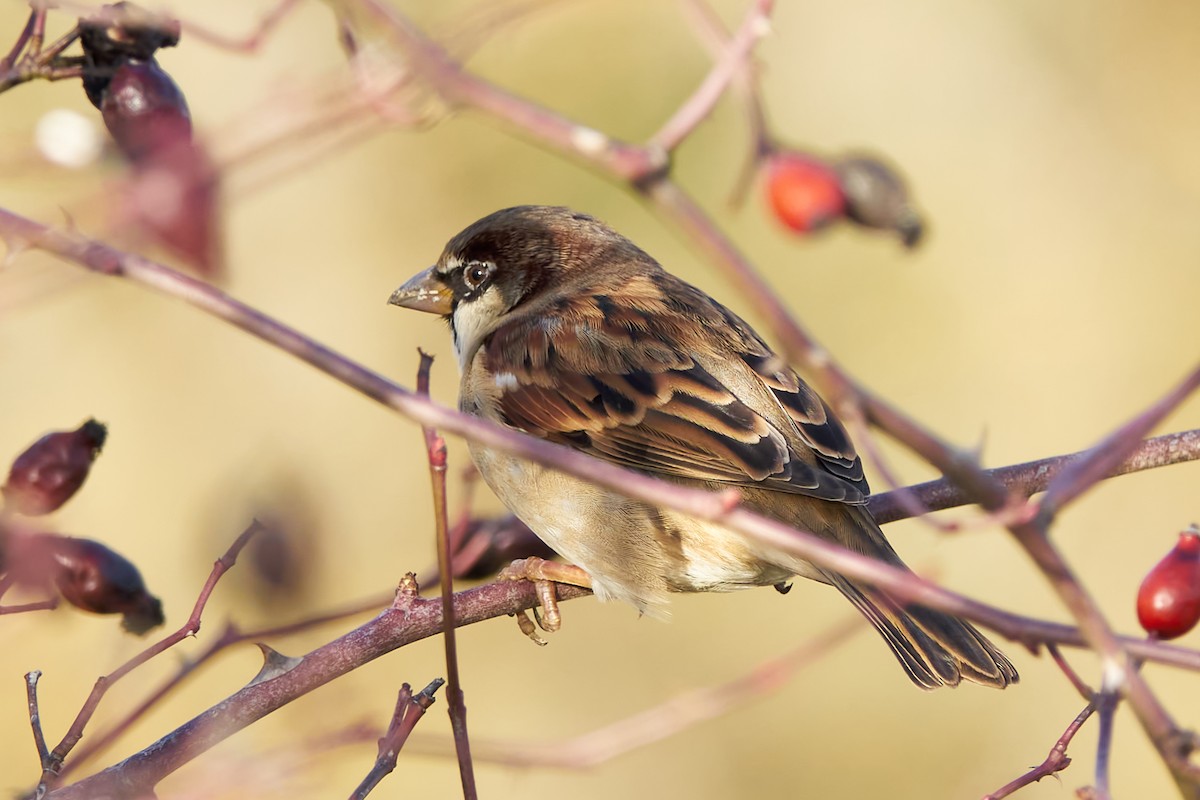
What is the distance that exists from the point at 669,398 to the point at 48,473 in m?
1.79

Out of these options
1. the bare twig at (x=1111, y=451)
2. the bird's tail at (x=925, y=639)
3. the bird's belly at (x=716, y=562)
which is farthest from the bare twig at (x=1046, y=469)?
the bare twig at (x=1111, y=451)

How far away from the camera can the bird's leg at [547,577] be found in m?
3.43

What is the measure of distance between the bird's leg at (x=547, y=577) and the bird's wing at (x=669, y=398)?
1.07 ft

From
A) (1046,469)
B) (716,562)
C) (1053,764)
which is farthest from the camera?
(716,562)

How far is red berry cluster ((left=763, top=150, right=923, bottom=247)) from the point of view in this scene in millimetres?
1362

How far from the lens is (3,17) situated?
5.58 metres

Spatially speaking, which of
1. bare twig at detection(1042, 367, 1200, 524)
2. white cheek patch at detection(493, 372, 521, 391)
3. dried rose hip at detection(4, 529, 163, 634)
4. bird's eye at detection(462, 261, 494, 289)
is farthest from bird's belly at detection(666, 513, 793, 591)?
bare twig at detection(1042, 367, 1200, 524)

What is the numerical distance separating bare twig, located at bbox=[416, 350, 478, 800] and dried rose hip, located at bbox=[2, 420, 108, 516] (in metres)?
0.77

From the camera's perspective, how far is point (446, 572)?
1.58 m

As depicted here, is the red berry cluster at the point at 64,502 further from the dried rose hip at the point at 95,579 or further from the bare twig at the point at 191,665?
the bare twig at the point at 191,665

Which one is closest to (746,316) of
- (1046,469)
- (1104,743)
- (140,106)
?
(1046,469)

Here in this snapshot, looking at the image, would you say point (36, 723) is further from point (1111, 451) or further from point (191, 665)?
point (1111, 451)

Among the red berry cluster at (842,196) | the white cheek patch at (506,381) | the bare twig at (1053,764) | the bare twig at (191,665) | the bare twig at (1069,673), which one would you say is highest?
the white cheek patch at (506,381)

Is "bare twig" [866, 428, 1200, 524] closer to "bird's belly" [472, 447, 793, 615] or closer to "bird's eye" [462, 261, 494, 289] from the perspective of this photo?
"bird's belly" [472, 447, 793, 615]
